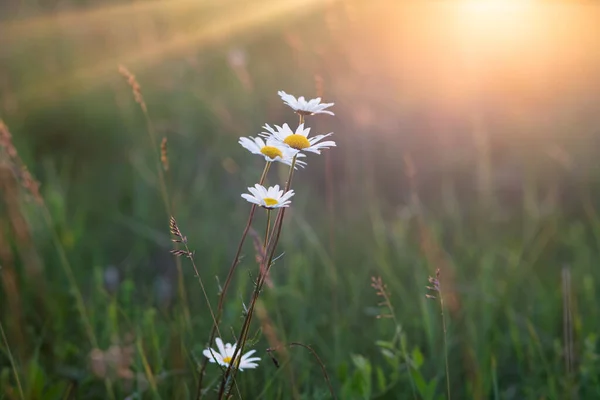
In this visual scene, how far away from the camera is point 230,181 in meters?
2.51

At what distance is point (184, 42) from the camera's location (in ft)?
11.9

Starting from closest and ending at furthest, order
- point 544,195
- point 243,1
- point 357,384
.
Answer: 1. point 357,384
2. point 544,195
3. point 243,1

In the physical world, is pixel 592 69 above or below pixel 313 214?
above

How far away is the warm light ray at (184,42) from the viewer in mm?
3141

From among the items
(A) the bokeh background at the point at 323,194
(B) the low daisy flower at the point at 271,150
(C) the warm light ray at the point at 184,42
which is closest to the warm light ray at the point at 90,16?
(A) the bokeh background at the point at 323,194

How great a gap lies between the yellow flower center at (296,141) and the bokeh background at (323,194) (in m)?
0.33

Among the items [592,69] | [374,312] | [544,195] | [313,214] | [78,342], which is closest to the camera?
[78,342]

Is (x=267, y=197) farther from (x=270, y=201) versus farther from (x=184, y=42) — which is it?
(x=184, y=42)

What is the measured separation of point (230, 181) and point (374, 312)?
3.23 feet

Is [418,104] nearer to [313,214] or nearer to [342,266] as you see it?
[313,214]

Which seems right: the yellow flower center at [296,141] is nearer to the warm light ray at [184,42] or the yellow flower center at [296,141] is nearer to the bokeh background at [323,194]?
the bokeh background at [323,194]

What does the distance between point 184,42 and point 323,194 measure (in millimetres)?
1613

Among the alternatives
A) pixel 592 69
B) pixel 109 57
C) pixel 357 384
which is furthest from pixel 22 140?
pixel 592 69

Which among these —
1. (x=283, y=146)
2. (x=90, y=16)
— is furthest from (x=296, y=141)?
(x=90, y=16)
